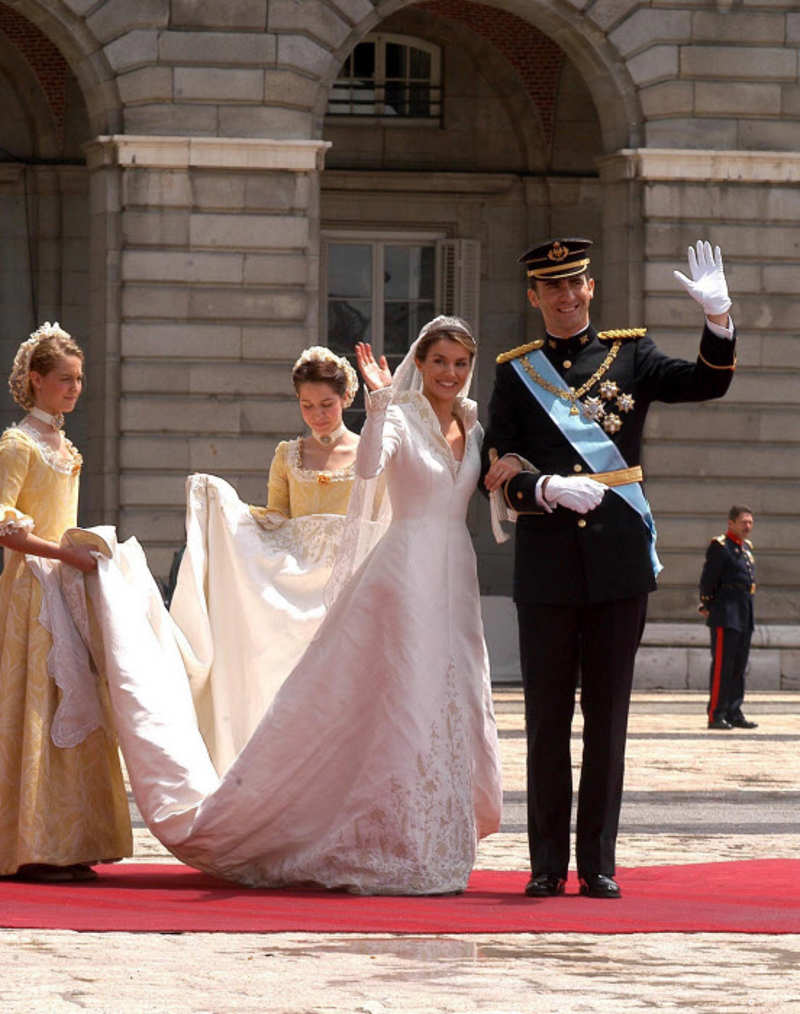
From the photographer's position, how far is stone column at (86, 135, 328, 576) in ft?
63.2

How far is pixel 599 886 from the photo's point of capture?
739 cm

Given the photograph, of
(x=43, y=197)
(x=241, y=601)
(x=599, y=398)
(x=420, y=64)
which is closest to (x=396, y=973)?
(x=599, y=398)

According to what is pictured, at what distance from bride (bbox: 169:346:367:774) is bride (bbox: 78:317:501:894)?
92 cm

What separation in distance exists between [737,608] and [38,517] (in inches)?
395

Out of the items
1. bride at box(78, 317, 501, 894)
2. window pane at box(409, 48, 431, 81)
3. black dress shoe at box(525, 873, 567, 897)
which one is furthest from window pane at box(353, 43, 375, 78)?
black dress shoe at box(525, 873, 567, 897)

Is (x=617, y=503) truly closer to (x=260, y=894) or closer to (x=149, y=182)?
(x=260, y=894)

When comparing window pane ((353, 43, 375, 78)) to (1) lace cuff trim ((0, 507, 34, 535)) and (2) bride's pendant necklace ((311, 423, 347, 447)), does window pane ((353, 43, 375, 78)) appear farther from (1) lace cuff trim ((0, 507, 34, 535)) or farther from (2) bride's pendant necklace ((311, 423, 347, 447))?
(1) lace cuff trim ((0, 507, 34, 535))

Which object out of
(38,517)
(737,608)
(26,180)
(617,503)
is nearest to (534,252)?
(617,503)

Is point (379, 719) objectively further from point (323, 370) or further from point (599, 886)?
point (323, 370)

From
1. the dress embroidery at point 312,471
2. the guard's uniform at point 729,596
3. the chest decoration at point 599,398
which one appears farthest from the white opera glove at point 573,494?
the guard's uniform at point 729,596

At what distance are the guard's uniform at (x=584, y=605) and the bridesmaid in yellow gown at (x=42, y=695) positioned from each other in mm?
1412

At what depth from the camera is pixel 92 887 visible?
7.61 metres

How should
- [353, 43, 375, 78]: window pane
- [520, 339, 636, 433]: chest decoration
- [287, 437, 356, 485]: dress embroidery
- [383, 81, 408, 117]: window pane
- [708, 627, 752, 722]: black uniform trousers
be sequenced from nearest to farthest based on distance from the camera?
[520, 339, 636, 433]: chest decoration
[287, 437, 356, 485]: dress embroidery
[708, 627, 752, 722]: black uniform trousers
[353, 43, 375, 78]: window pane
[383, 81, 408, 117]: window pane

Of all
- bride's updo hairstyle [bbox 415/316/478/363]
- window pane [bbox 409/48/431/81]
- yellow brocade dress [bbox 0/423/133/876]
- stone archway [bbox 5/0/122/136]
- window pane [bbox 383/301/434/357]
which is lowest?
yellow brocade dress [bbox 0/423/133/876]
